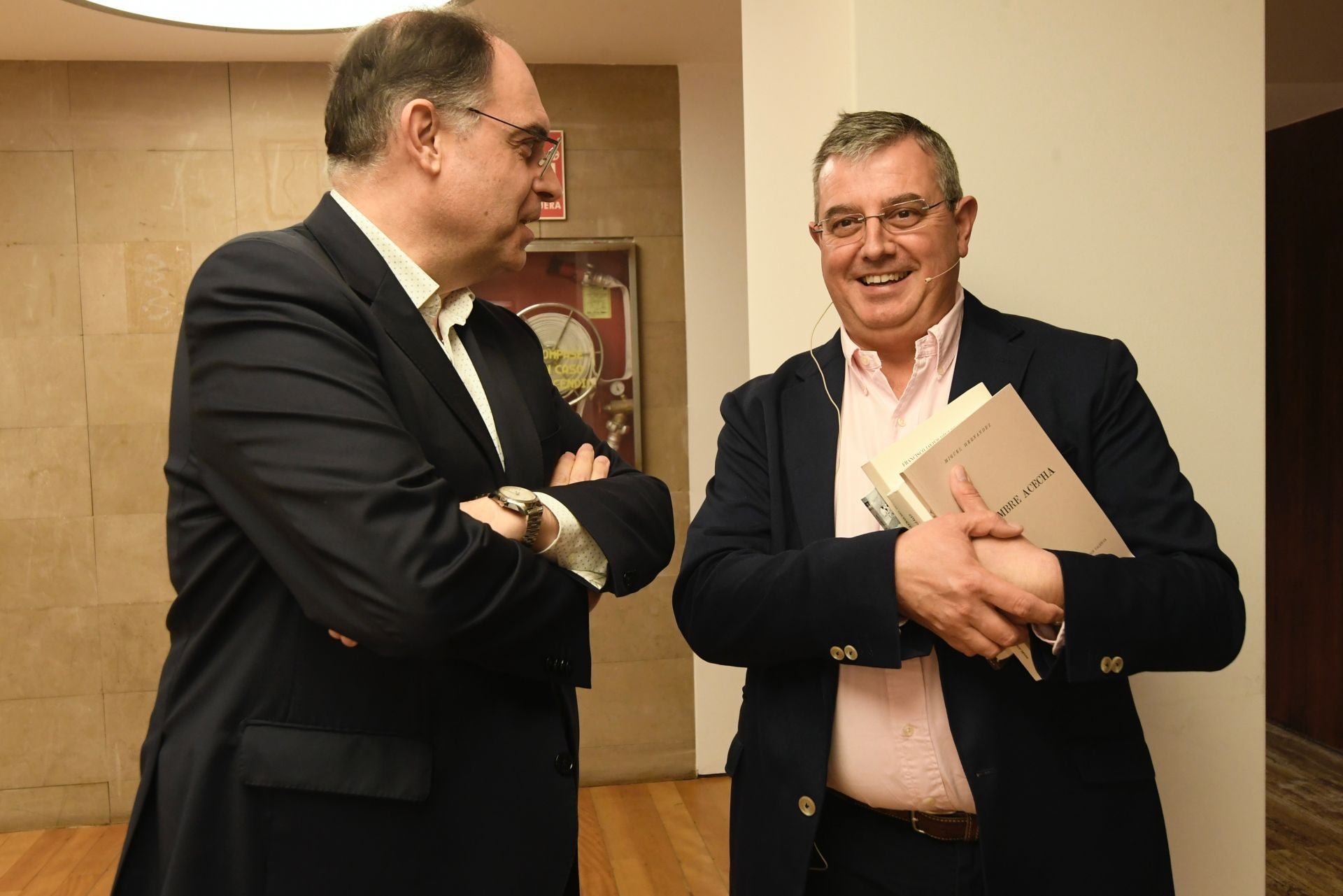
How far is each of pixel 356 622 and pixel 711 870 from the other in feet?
9.99

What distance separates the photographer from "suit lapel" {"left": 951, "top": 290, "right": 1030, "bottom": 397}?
5.14 ft

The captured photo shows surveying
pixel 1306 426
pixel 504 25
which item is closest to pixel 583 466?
pixel 504 25

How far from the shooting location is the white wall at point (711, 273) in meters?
4.57

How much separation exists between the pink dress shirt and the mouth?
98mm

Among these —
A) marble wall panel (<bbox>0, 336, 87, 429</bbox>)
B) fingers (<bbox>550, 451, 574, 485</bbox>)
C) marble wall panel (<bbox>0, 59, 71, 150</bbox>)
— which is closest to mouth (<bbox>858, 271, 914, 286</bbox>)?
fingers (<bbox>550, 451, 574, 485</bbox>)

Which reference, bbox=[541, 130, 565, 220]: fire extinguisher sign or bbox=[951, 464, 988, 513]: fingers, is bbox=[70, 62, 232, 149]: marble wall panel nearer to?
bbox=[541, 130, 565, 220]: fire extinguisher sign

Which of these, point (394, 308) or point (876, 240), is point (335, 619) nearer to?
point (394, 308)

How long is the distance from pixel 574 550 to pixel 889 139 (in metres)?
0.79

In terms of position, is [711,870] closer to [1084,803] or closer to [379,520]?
[1084,803]

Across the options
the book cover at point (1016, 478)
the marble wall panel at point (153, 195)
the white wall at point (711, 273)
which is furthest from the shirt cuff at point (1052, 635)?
the marble wall panel at point (153, 195)

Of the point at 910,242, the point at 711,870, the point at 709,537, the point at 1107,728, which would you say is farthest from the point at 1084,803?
the point at 711,870

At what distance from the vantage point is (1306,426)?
5125 millimetres

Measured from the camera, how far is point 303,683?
1222mm

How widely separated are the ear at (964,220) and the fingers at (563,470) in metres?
0.70
